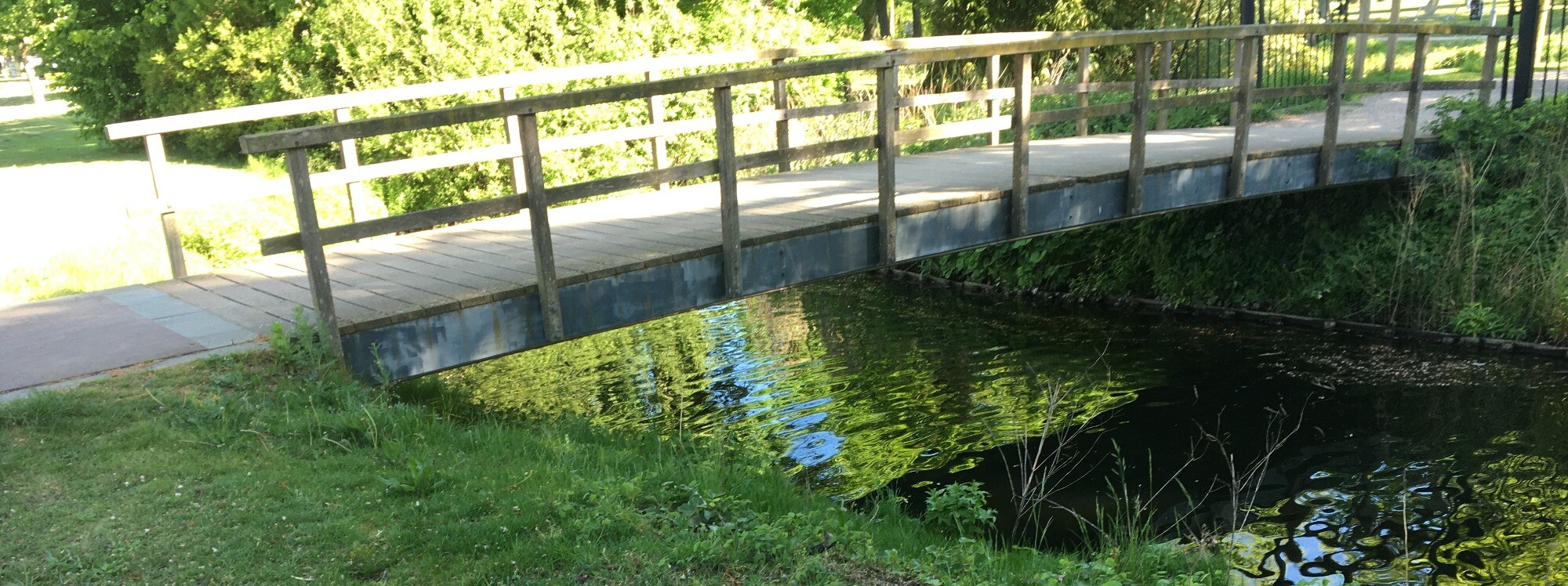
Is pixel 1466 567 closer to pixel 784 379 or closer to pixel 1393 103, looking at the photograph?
pixel 784 379

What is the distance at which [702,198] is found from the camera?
31.5ft

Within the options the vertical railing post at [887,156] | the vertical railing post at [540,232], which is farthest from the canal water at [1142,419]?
the vertical railing post at [540,232]

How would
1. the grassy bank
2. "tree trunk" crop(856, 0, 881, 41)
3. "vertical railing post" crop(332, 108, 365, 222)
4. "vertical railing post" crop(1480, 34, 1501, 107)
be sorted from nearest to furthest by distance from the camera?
"vertical railing post" crop(332, 108, 365, 222) < the grassy bank < "vertical railing post" crop(1480, 34, 1501, 107) < "tree trunk" crop(856, 0, 881, 41)

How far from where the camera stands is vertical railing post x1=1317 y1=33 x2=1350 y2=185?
10227 mm

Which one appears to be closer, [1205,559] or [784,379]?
[1205,559]

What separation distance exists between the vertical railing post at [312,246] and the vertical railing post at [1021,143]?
477 cm

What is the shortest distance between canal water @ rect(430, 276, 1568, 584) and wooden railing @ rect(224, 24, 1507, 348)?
1698 millimetres

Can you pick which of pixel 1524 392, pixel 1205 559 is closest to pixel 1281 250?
pixel 1524 392

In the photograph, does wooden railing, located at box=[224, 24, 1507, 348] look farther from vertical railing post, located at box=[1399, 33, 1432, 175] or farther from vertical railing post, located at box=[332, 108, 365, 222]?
vertical railing post, located at box=[332, 108, 365, 222]

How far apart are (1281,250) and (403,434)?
10.1m

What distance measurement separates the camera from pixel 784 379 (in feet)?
33.6

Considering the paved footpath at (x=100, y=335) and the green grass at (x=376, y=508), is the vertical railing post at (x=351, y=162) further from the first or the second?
the green grass at (x=376, y=508)

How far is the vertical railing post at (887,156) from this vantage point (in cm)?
762

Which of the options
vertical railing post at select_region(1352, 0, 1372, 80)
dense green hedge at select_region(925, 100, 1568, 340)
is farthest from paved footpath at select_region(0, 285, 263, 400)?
vertical railing post at select_region(1352, 0, 1372, 80)
